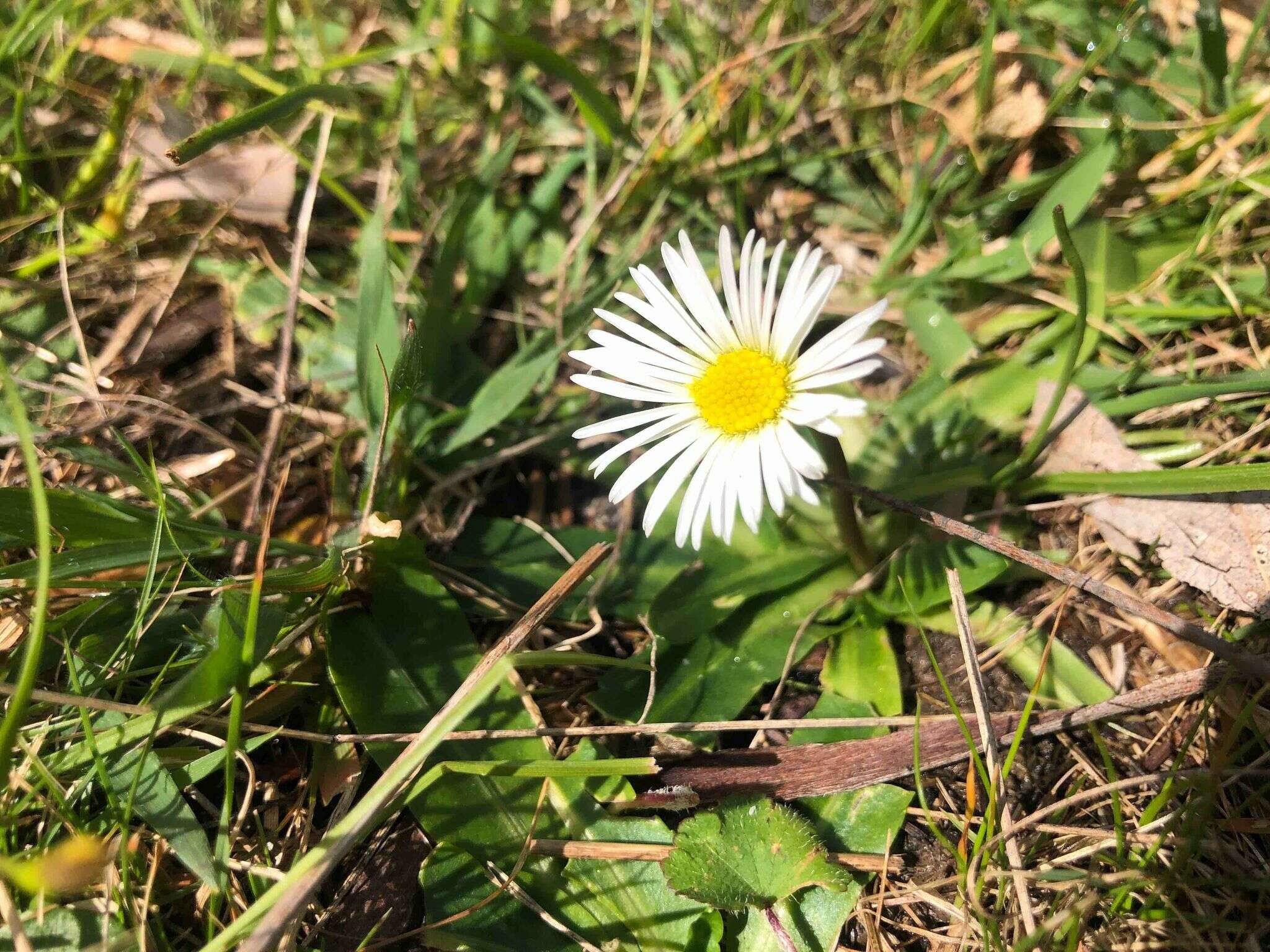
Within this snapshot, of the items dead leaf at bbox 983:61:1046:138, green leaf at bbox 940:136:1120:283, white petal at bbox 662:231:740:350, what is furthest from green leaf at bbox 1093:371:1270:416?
white petal at bbox 662:231:740:350

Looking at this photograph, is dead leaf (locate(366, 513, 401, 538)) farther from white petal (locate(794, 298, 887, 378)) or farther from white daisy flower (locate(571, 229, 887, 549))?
white petal (locate(794, 298, 887, 378))

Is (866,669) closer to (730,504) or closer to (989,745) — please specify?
(989,745)

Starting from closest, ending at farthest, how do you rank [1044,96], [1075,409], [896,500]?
[896,500]
[1075,409]
[1044,96]

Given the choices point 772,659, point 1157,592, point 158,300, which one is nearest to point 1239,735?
point 1157,592

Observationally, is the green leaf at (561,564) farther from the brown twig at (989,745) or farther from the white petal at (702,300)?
the brown twig at (989,745)

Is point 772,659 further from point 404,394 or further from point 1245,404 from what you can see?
point 1245,404

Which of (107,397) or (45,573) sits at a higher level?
(107,397)

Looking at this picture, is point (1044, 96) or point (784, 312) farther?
point (1044, 96)
